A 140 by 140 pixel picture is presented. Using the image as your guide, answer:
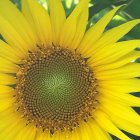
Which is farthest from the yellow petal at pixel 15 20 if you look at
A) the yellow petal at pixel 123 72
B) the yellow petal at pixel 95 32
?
the yellow petal at pixel 123 72

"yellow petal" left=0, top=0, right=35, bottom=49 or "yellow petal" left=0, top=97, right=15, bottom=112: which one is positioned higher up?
"yellow petal" left=0, top=0, right=35, bottom=49

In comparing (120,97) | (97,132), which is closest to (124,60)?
(120,97)


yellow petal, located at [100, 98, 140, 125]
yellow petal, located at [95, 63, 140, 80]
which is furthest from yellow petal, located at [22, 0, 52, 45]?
yellow petal, located at [100, 98, 140, 125]

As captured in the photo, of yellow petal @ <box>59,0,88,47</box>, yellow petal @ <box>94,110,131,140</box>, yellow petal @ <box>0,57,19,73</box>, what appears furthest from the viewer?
yellow petal @ <box>0,57,19,73</box>

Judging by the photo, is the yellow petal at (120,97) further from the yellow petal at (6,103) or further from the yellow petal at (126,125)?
the yellow petal at (6,103)

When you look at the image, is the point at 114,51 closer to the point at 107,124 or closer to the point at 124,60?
the point at 124,60

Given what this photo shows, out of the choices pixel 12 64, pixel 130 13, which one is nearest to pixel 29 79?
pixel 12 64

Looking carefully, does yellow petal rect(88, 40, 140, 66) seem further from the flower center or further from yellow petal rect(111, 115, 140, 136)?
yellow petal rect(111, 115, 140, 136)
